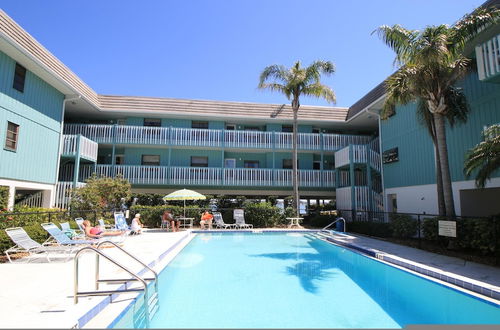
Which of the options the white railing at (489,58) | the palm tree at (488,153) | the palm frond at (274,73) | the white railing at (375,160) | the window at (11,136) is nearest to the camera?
the palm tree at (488,153)

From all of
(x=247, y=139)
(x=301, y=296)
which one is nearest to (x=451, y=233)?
(x=301, y=296)

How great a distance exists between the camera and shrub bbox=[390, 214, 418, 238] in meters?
11.8

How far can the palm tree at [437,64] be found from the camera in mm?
9180

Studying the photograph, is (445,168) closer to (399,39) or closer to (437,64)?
(437,64)

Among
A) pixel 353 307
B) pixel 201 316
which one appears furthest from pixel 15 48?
pixel 353 307

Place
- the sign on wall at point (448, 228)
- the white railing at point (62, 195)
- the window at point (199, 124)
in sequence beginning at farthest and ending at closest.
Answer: the window at point (199, 124)
the white railing at point (62, 195)
the sign on wall at point (448, 228)

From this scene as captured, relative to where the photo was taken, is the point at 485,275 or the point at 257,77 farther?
the point at 257,77

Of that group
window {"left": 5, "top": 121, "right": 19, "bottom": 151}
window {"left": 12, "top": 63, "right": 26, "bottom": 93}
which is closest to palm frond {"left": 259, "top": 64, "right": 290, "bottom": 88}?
window {"left": 12, "top": 63, "right": 26, "bottom": 93}

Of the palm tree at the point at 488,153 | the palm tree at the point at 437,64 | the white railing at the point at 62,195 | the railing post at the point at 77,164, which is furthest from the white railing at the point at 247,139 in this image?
the palm tree at the point at 488,153

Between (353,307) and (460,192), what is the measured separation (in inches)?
416

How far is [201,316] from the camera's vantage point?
4988mm

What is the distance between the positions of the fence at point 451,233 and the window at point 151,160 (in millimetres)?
15256

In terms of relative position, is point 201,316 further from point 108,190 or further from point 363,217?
point 363,217

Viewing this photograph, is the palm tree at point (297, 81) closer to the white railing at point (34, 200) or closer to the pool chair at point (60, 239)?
the pool chair at point (60, 239)
